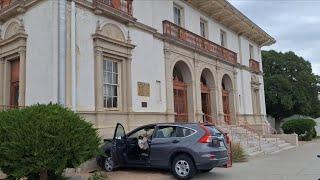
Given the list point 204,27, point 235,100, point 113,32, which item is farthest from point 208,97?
point 113,32

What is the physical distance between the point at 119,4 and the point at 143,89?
359 cm

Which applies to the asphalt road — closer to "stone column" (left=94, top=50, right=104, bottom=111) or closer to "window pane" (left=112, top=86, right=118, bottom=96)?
"stone column" (left=94, top=50, right=104, bottom=111)

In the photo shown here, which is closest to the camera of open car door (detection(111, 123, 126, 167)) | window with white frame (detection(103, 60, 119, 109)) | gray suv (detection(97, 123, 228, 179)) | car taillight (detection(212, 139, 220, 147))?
gray suv (detection(97, 123, 228, 179))

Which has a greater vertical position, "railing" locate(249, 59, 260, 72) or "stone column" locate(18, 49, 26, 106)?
"railing" locate(249, 59, 260, 72)

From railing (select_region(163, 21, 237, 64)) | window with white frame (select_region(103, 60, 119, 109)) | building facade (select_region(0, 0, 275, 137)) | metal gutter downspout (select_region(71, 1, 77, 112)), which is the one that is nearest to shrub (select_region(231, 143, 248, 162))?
building facade (select_region(0, 0, 275, 137))

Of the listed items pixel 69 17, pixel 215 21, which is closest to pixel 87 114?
pixel 69 17

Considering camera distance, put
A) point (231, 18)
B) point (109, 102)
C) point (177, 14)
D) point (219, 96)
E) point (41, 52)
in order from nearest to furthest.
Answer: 1. point (41, 52)
2. point (109, 102)
3. point (177, 14)
4. point (219, 96)
5. point (231, 18)

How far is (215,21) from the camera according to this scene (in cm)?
2502

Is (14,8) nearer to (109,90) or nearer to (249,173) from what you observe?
(109,90)

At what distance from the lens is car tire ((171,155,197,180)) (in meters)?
11.2

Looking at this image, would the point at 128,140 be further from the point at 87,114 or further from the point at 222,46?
the point at 222,46

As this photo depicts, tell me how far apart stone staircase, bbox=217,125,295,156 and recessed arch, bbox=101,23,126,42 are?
752 cm

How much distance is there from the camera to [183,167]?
11344mm

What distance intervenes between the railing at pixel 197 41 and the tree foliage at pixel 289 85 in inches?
485
